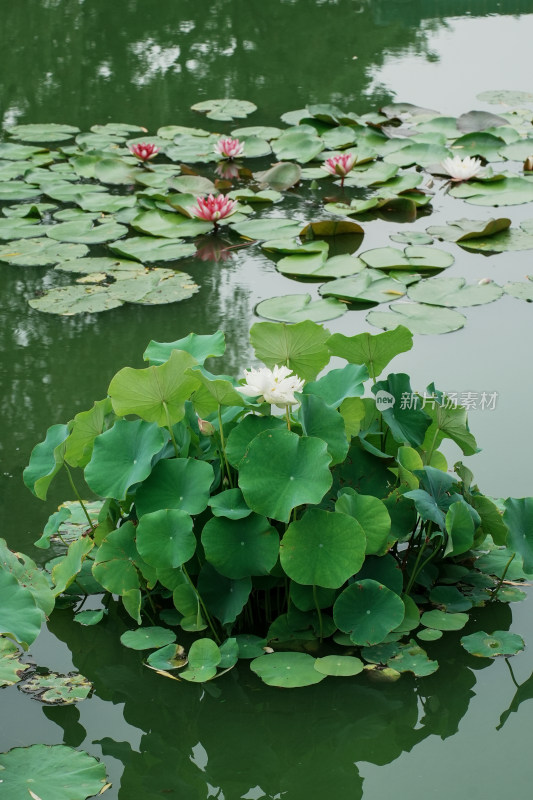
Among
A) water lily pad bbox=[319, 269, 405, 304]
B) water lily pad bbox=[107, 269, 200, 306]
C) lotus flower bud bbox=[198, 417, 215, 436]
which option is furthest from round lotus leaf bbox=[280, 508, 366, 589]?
water lily pad bbox=[107, 269, 200, 306]

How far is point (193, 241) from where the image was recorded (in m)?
3.84

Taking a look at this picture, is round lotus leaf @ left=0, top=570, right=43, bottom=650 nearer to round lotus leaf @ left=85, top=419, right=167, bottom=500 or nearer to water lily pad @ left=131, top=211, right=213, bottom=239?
round lotus leaf @ left=85, top=419, right=167, bottom=500

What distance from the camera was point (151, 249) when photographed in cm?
368

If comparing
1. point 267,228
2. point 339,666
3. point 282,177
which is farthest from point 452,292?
point 339,666

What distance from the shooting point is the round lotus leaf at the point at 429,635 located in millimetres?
1755

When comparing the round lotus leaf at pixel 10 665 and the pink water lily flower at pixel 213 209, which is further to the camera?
the pink water lily flower at pixel 213 209

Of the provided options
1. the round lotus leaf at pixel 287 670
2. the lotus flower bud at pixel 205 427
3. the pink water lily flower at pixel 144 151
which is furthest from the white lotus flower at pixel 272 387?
the pink water lily flower at pixel 144 151

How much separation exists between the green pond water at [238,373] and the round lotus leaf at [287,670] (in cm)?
4

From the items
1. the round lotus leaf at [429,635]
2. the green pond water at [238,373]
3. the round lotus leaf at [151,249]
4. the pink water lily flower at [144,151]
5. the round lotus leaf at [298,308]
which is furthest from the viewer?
the pink water lily flower at [144,151]

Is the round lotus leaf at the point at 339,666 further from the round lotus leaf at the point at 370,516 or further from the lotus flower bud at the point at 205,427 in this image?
the lotus flower bud at the point at 205,427

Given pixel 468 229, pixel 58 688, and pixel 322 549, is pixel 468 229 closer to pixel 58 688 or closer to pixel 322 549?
pixel 322 549

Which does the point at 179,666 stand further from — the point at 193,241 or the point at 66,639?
the point at 193,241

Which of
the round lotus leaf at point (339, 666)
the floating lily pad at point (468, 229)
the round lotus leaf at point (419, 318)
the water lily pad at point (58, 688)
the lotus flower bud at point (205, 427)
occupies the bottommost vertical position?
the water lily pad at point (58, 688)

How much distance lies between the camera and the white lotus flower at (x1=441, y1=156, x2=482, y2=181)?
13.8 ft
